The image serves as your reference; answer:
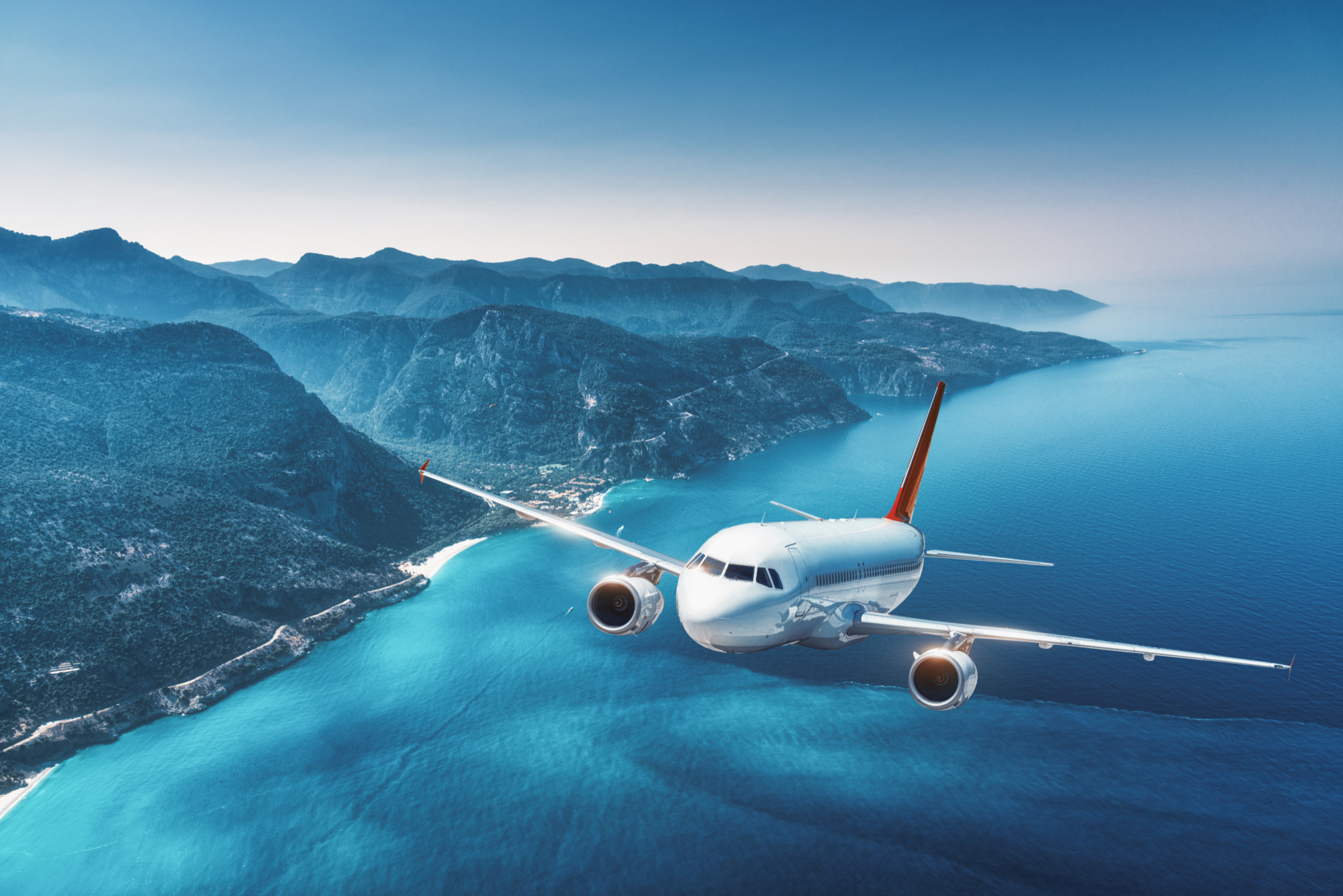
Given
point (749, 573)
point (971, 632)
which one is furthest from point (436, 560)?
point (971, 632)

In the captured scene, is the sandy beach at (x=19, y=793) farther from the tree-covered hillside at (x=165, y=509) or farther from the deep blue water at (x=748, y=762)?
the tree-covered hillside at (x=165, y=509)

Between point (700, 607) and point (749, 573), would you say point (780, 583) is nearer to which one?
point (749, 573)

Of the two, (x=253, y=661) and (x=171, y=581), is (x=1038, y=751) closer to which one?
(x=253, y=661)

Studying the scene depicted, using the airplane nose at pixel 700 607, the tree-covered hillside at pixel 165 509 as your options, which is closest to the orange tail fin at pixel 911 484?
the airplane nose at pixel 700 607

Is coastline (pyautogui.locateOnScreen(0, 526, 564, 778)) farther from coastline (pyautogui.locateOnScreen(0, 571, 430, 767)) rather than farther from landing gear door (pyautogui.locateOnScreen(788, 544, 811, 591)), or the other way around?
landing gear door (pyautogui.locateOnScreen(788, 544, 811, 591))

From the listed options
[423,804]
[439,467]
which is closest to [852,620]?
[423,804]

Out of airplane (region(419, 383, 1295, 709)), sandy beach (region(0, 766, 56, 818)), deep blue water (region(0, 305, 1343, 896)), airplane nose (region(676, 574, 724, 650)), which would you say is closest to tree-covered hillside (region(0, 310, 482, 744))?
sandy beach (region(0, 766, 56, 818))
